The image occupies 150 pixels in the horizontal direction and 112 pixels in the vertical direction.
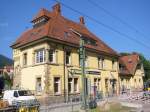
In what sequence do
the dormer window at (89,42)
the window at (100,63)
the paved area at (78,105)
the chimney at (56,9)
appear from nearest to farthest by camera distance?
the paved area at (78,105) < the dormer window at (89,42) < the window at (100,63) < the chimney at (56,9)

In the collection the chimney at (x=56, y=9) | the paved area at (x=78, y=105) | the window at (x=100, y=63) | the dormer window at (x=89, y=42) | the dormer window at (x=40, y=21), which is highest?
the chimney at (x=56, y=9)

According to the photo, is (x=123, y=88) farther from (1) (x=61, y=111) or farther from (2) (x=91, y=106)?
(1) (x=61, y=111)

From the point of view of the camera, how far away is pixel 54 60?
27.0 meters

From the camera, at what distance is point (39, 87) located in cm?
2700

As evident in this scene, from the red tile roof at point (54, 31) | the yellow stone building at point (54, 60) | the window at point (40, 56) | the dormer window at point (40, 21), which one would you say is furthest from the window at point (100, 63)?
the window at point (40, 56)

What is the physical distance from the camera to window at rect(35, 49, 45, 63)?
26.8m

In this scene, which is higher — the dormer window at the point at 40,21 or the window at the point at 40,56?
the dormer window at the point at 40,21

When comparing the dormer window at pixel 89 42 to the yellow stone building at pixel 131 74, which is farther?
the yellow stone building at pixel 131 74


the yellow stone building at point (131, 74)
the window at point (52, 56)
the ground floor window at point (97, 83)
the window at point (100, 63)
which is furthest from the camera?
the yellow stone building at point (131, 74)

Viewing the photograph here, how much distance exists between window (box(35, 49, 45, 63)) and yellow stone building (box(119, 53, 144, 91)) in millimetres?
19393

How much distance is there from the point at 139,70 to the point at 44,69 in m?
31.9

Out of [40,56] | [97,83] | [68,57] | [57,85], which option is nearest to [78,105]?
[57,85]

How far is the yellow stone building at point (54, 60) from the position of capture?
86.5 feet

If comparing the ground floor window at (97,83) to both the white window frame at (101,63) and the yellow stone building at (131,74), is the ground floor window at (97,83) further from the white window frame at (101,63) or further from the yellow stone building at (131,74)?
the yellow stone building at (131,74)
